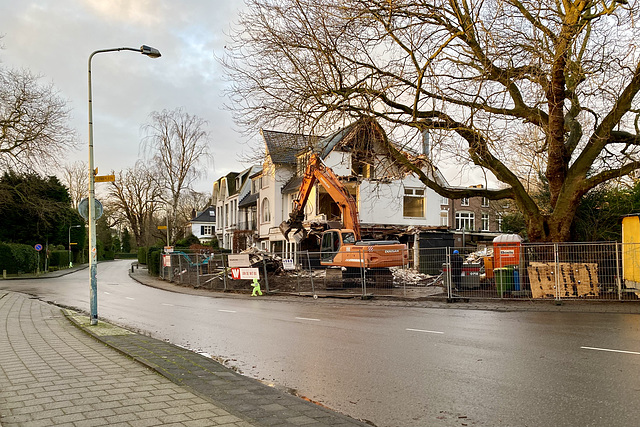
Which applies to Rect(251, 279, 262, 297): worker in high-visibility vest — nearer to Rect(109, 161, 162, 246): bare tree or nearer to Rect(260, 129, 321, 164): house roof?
Rect(260, 129, 321, 164): house roof

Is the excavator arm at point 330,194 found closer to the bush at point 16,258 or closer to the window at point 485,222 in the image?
the bush at point 16,258

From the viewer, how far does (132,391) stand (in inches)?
230

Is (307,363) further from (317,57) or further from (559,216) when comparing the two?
(559,216)

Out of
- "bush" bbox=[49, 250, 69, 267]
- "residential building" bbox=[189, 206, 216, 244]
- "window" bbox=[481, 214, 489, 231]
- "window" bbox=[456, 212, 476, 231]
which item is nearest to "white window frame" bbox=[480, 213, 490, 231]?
"window" bbox=[481, 214, 489, 231]

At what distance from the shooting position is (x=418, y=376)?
6.91 m

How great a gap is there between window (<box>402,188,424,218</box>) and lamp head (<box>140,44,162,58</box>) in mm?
30829

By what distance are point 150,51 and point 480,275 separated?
1239 cm

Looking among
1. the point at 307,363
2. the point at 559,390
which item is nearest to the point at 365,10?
the point at 307,363

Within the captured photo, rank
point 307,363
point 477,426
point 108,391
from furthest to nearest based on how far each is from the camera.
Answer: point 307,363, point 108,391, point 477,426

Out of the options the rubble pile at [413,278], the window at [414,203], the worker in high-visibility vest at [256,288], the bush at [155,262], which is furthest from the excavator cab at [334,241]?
the bush at [155,262]

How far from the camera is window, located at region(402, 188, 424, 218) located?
42312 mm

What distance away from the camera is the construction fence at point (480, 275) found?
50.7 feet

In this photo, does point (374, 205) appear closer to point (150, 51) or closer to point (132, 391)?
point (150, 51)

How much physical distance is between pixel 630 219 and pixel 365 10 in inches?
370
